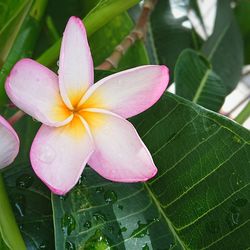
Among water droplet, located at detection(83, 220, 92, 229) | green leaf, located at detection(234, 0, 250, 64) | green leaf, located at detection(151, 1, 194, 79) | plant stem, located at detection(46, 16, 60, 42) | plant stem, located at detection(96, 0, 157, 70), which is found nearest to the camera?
water droplet, located at detection(83, 220, 92, 229)

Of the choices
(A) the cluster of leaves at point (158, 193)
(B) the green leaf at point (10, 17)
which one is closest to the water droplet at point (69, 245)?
(A) the cluster of leaves at point (158, 193)

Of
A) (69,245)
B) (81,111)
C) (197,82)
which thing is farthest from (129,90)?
(197,82)

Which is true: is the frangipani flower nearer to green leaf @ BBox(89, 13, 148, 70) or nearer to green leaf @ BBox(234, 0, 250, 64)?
green leaf @ BBox(89, 13, 148, 70)

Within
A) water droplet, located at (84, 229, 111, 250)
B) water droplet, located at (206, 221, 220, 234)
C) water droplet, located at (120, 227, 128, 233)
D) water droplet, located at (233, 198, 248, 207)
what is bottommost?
water droplet, located at (206, 221, 220, 234)

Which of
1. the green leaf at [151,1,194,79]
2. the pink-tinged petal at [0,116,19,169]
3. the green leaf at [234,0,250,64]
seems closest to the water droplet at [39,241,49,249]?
the pink-tinged petal at [0,116,19,169]

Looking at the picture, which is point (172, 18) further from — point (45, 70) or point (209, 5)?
point (45, 70)

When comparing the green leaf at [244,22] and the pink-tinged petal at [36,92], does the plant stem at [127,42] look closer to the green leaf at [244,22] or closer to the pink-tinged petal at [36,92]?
the pink-tinged petal at [36,92]

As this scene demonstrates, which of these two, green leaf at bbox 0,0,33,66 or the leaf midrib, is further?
the leaf midrib
